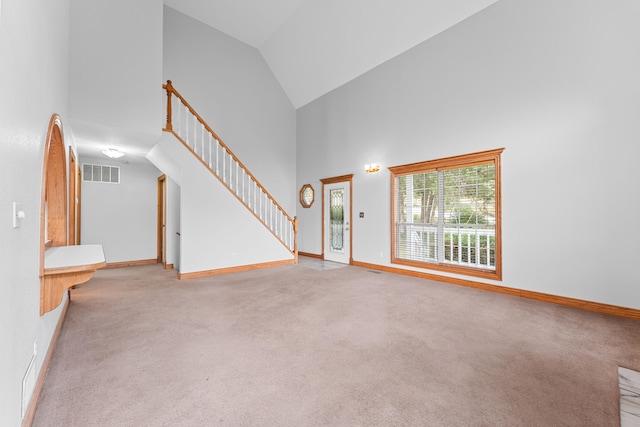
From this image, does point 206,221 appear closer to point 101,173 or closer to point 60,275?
point 101,173

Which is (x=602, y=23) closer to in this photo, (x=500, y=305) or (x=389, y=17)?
(x=389, y=17)

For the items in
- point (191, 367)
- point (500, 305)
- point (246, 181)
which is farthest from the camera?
point (246, 181)

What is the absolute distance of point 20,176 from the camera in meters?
1.43

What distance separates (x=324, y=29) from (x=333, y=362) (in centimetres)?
672

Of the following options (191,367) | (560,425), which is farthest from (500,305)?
(191,367)

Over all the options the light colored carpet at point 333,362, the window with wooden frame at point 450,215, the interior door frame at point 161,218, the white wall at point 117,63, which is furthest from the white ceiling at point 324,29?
the light colored carpet at point 333,362

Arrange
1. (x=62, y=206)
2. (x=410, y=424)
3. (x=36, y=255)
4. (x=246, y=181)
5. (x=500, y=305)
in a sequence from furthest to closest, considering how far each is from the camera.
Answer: (x=246, y=181) < (x=500, y=305) < (x=62, y=206) < (x=36, y=255) < (x=410, y=424)

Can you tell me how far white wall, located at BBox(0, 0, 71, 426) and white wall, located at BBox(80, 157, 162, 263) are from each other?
494cm

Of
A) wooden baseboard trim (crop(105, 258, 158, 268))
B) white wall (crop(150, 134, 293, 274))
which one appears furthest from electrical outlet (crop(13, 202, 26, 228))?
wooden baseboard trim (crop(105, 258, 158, 268))

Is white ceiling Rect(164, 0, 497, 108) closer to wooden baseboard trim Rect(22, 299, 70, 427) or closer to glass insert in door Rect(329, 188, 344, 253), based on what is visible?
glass insert in door Rect(329, 188, 344, 253)

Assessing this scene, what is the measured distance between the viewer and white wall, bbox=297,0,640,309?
3.38 metres

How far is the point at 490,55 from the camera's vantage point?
14.6ft

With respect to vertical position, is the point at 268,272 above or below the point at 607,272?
below

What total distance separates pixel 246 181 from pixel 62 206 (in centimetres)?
458
